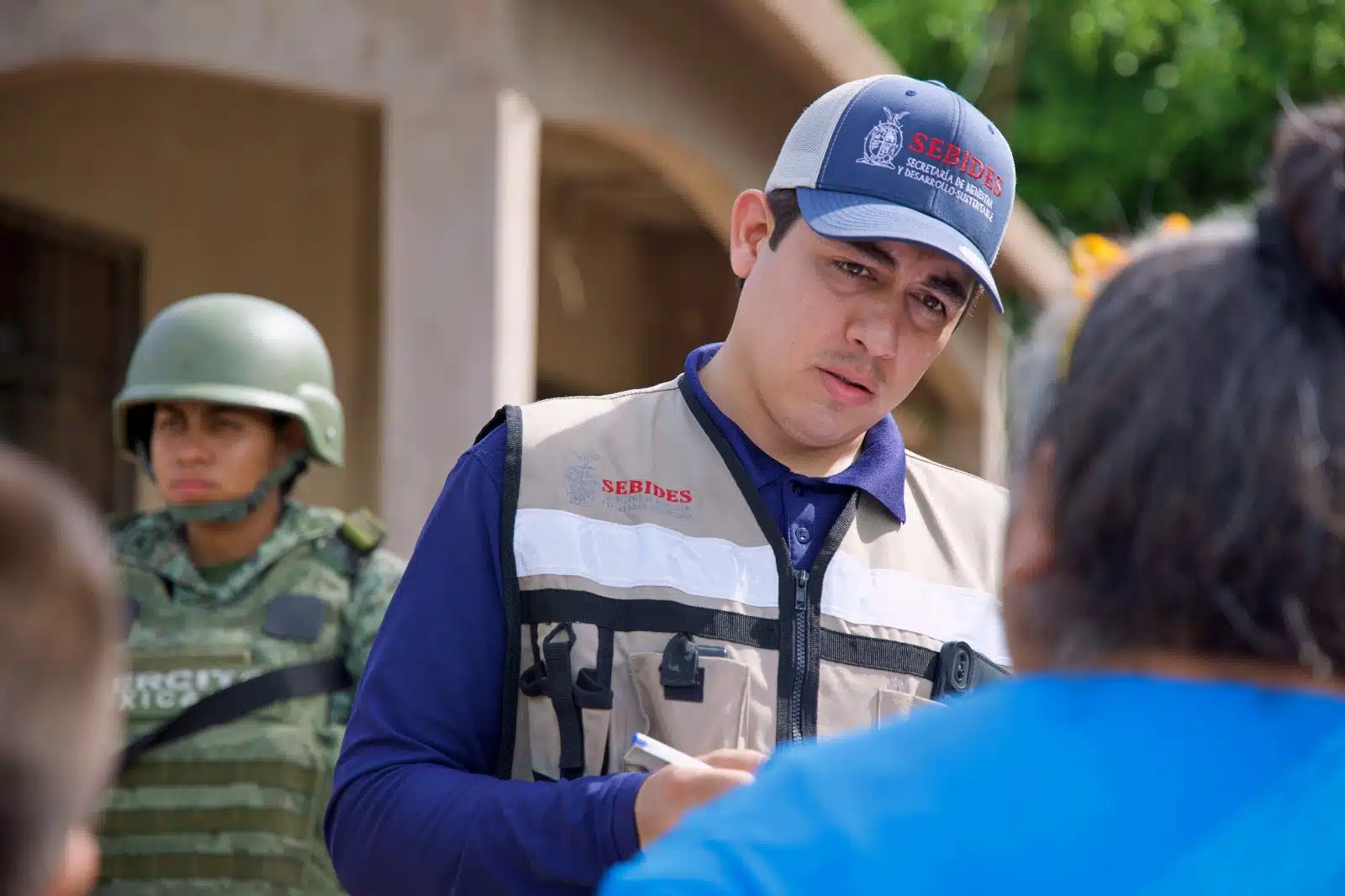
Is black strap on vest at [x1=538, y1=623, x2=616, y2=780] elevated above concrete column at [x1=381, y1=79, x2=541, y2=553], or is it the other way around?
concrete column at [x1=381, y1=79, x2=541, y2=553]

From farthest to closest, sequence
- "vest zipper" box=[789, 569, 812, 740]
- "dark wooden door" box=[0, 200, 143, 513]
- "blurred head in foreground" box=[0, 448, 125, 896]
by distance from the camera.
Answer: "dark wooden door" box=[0, 200, 143, 513]
"vest zipper" box=[789, 569, 812, 740]
"blurred head in foreground" box=[0, 448, 125, 896]

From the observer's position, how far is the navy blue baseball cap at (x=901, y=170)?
227 centimetres

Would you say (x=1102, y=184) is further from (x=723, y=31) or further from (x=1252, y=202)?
(x=1252, y=202)

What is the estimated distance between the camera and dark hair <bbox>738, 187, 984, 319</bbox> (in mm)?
2375

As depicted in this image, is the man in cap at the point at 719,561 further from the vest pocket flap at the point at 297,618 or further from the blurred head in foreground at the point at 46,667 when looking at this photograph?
the vest pocket flap at the point at 297,618

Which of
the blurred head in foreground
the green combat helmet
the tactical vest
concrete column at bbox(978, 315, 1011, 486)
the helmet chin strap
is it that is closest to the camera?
the blurred head in foreground

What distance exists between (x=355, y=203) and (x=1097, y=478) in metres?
7.31

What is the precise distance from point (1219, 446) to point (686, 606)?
116cm

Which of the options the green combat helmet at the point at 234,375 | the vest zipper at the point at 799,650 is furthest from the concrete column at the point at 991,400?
the vest zipper at the point at 799,650

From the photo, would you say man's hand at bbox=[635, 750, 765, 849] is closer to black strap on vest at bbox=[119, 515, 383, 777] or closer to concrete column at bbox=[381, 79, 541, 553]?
black strap on vest at bbox=[119, 515, 383, 777]

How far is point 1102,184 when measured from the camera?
11.3 meters

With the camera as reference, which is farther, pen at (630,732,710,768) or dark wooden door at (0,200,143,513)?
dark wooden door at (0,200,143,513)

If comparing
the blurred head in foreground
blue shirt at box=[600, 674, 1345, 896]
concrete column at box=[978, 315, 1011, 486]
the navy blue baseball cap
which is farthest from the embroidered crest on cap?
concrete column at box=[978, 315, 1011, 486]

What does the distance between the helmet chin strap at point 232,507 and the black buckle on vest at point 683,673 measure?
2.17 metres
